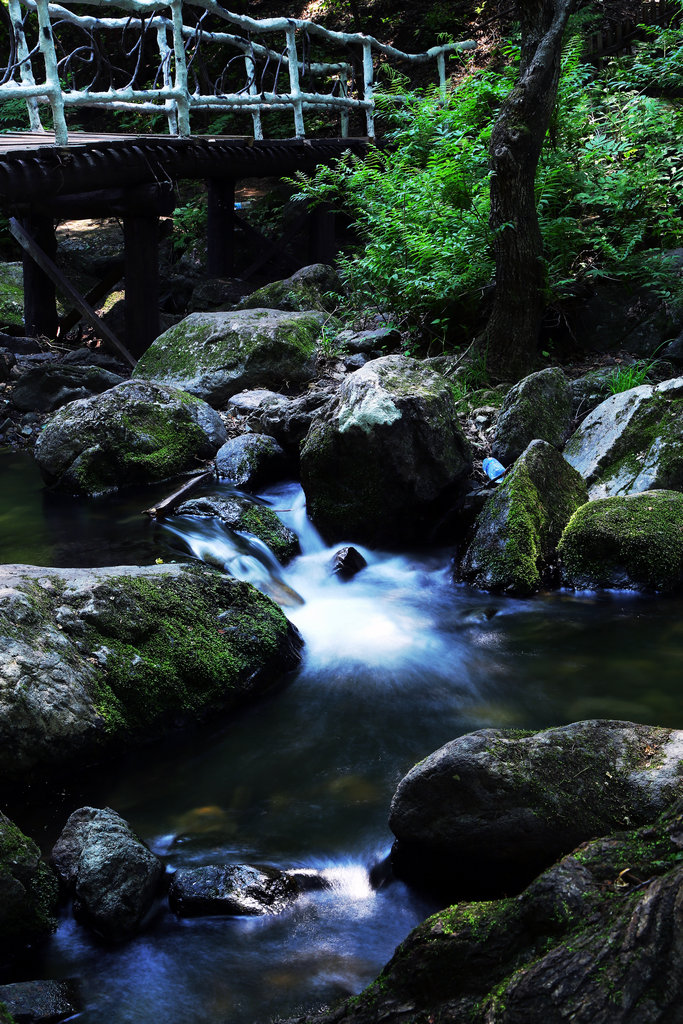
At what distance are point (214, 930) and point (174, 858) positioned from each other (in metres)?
0.43

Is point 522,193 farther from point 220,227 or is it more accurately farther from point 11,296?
point 11,296

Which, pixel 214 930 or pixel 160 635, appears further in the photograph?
pixel 160 635

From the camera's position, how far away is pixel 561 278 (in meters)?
8.67

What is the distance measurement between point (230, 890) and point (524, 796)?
3.57 ft

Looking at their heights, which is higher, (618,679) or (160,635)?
(160,635)

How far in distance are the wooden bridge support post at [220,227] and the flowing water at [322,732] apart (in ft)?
27.3

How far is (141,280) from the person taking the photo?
10695mm

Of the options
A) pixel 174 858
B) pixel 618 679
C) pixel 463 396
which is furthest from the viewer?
pixel 463 396

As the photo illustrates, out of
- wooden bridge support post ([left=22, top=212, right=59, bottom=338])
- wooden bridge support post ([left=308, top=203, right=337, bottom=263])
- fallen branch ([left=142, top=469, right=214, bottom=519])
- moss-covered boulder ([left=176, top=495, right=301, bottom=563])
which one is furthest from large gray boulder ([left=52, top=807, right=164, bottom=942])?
wooden bridge support post ([left=308, top=203, right=337, bottom=263])

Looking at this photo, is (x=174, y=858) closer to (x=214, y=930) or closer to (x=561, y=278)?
(x=214, y=930)

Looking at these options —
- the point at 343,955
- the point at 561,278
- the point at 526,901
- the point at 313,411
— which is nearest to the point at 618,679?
the point at 343,955

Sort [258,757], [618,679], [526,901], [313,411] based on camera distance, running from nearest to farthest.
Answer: [526,901]
[258,757]
[618,679]
[313,411]

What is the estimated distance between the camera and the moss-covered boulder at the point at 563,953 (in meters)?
1.50

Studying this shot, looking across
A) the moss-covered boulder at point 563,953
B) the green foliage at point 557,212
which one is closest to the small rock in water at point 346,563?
the green foliage at point 557,212
